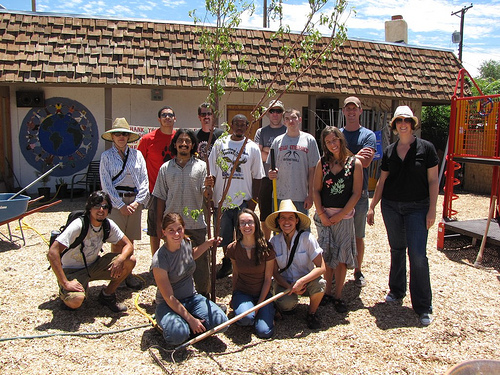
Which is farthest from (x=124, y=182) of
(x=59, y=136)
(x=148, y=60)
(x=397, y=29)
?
(x=397, y=29)

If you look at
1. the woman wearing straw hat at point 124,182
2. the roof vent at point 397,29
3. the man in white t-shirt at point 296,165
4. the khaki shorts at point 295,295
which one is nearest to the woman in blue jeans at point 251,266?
the khaki shorts at point 295,295

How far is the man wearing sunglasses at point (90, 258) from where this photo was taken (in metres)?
3.72

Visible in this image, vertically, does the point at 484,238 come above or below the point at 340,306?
above

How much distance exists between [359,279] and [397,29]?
37.4 ft

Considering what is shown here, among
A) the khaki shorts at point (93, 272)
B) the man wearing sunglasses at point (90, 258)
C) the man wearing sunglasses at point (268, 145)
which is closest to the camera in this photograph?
the man wearing sunglasses at point (90, 258)

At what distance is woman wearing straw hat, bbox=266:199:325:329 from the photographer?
12.2 ft

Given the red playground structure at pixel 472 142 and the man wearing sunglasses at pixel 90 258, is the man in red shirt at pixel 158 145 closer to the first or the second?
the man wearing sunglasses at pixel 90 258

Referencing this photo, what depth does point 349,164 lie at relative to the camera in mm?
4000

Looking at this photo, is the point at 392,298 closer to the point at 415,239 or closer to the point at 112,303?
the point at 415,239

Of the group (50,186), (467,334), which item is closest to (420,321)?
(467,334)

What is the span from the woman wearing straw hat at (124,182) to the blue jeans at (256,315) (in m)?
1.34

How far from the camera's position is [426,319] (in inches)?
148

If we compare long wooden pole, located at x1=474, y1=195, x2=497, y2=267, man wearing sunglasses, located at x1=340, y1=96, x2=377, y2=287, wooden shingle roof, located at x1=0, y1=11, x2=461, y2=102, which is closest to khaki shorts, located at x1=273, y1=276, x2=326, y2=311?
man wearing sunglasses, located at x1=340, y1=96, x2=377, y2=287

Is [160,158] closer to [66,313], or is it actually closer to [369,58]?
[66,313]
